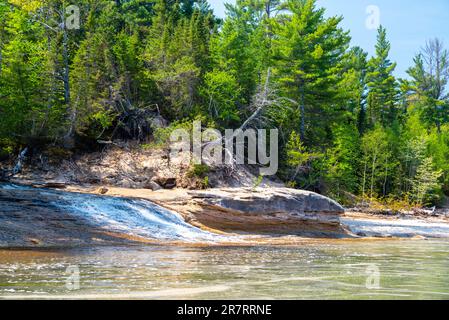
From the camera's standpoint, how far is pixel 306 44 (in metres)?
34.9

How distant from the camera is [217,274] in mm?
8648

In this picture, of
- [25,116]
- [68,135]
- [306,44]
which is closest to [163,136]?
[68,135]

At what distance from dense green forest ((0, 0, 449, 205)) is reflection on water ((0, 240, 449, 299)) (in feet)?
46.7

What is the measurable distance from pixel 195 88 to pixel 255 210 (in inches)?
534

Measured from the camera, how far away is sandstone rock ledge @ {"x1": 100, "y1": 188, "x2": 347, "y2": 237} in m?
18.9

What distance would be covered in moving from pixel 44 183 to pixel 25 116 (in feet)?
12.5

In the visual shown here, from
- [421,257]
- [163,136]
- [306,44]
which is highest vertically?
[306,44]

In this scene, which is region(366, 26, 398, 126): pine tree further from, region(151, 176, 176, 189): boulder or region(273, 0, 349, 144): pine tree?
region(151, 176, 176, 189): boulder

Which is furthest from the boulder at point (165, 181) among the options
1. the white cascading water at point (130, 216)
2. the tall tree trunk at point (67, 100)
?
the white cascading water at point (130, 216)

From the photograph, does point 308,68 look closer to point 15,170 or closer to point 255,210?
point 255,210

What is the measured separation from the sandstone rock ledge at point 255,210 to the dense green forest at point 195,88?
6716 mm

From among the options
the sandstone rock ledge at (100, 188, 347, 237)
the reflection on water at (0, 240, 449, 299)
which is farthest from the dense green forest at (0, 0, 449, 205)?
the reflection on water at (0, 240, 449, 299)

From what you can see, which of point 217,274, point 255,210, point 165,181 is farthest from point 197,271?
point 165,181

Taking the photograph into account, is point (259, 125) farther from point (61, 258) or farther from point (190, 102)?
point (61, 258)
